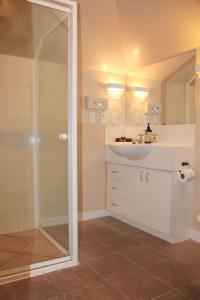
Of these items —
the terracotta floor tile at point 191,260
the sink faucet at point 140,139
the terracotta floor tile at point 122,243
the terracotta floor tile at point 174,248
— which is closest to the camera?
the terracotta floor tile at point 191,260

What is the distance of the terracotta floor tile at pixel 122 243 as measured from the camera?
2449 millimetres

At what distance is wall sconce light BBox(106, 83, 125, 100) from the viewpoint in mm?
3387

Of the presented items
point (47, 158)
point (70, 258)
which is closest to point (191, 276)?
point (70, 258)

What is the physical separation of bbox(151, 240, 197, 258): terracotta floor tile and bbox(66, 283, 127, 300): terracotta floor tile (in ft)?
2.42

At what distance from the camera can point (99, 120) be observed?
335 cm

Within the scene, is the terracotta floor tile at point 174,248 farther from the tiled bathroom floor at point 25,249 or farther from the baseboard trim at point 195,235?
the tiled bathroom floor at point 25,249

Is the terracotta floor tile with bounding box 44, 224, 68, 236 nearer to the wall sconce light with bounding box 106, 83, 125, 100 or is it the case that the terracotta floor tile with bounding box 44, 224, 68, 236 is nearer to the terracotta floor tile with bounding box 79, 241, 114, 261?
the terracotta floor tile with bounding box 79, 241, 114, 261

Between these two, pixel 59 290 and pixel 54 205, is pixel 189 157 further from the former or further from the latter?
pixel 59 290

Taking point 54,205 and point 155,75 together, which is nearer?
point 54,205

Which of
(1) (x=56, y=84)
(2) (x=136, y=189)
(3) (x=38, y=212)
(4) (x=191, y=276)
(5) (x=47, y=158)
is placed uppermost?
(1) (x=56, y=84)

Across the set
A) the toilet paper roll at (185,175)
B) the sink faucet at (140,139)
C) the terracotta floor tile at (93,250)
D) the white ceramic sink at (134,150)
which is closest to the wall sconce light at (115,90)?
the sink faucet at (140,139)

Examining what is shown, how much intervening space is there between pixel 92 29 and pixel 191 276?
267 cm

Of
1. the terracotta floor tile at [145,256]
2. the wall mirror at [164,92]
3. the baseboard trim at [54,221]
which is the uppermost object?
the wall mirror at [164,92]

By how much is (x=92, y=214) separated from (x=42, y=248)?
3.43 ft
